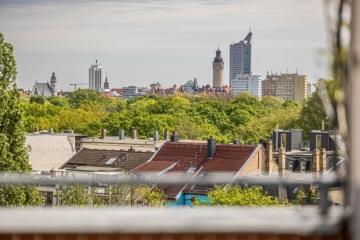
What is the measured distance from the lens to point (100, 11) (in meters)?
114

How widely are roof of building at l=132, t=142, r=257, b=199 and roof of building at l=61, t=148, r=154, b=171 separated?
47.4 inches

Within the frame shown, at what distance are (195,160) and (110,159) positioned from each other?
172 inches

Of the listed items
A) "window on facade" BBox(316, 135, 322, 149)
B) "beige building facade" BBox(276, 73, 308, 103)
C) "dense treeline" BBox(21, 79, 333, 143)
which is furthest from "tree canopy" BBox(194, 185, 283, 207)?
"beige building facade" BBox(276, 73, 308, 103)

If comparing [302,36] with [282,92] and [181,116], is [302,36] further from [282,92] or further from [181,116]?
[282,92]

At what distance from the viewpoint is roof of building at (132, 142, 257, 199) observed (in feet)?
99.2

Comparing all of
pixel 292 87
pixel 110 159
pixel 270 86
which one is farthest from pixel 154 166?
pixel 270 86

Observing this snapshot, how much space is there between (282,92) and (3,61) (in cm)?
16209

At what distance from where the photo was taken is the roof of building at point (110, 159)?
33562mm

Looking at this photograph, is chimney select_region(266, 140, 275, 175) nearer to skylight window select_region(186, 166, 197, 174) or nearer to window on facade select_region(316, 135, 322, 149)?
skylight window select_region(186, 166, 197, 174)

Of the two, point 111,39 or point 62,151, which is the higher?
point 111,39

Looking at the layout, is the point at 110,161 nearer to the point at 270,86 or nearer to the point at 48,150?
the point at 48,150

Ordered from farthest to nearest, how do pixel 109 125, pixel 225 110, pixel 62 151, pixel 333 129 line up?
pixel 225 110 → pixel 109 125 → pixel 62 151 → pixel 333 129

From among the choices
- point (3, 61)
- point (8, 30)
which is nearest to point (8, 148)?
point (3, 61)

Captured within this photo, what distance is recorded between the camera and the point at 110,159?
112ft
